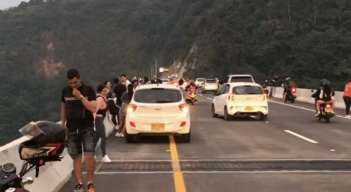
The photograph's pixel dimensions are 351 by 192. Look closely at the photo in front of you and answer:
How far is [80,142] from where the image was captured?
9.23 m

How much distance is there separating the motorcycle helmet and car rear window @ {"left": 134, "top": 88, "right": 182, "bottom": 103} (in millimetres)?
12084

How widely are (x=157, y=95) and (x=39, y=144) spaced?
1237 cm

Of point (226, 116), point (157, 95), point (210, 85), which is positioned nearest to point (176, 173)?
point (157, 95)

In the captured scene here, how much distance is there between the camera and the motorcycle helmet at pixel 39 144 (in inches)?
211

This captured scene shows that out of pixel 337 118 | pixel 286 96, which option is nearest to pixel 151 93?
pixel 337 118

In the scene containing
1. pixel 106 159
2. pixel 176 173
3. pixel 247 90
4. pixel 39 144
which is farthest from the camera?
pixel 247 90

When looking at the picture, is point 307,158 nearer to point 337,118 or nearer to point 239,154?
point 239,154

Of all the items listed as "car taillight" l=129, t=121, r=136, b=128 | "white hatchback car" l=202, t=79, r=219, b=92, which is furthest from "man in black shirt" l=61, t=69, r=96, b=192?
"white hatchback car" l=202, t=79, r=219, b=92

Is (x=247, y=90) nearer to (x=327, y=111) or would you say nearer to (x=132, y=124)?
(x=327, y=111)

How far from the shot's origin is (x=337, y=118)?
26.7 meters

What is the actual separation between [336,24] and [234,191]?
72.0 m

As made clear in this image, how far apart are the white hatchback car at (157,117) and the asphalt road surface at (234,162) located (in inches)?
13.4

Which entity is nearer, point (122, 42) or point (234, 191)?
point (234, 191)

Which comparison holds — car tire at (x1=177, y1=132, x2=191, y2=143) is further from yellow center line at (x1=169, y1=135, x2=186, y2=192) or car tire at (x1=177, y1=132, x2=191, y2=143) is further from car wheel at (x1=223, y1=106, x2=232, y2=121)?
car wheel at (x1=223, y1=106, x2=232, y2=121)
